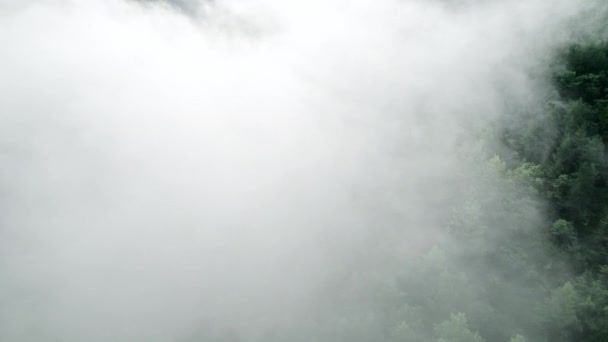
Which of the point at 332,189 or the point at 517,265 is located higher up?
the point at 332,189

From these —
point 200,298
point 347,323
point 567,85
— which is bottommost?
point 347,323

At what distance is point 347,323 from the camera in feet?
60.8

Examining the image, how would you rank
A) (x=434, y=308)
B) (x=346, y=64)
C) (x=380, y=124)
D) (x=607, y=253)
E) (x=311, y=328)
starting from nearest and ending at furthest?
(x=434, y=308), (x=607, y=253), (x=311, y=328), (x=380, y=124), (x=346, y=64)

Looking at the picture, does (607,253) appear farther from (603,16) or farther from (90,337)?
(90,337)

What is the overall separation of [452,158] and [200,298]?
70.9 feet

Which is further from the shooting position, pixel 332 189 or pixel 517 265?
pixel 332 189

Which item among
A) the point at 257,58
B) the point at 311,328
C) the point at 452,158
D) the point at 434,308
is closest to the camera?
the point at 434,308

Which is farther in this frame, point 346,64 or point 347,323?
point 346,64

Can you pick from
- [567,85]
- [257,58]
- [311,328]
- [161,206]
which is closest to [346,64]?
[257,58]

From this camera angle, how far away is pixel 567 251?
18.8 meters

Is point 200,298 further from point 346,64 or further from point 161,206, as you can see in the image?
point 346,64

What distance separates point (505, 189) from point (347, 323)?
1029 centimetres

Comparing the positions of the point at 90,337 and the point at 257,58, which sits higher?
the point at 257,58

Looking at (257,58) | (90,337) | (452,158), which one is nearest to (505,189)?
(452,158)
